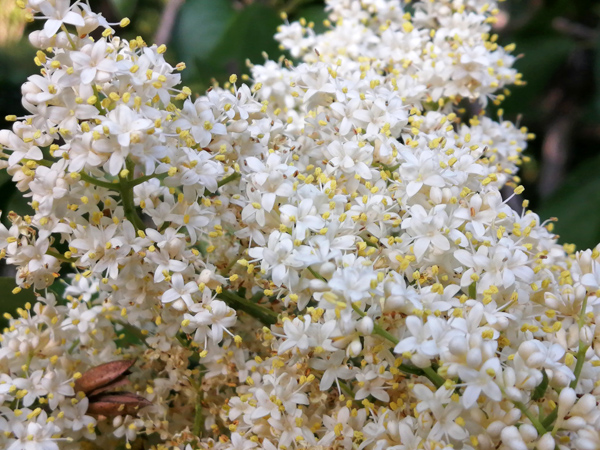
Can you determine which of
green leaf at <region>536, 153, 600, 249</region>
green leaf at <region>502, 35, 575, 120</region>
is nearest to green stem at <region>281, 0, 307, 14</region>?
green leaf at <region>502, 35, 575, 120</region>

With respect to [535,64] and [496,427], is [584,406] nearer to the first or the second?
[496,427]

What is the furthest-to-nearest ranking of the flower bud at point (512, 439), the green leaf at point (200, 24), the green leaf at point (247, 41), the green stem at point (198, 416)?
1. the green leaf at point (200, 24)
2. the green leaf at point (247, 41)
3. the green stem at point (198, 416)
4. the flower bud at point (512, 439)

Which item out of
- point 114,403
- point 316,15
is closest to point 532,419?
point 114,403

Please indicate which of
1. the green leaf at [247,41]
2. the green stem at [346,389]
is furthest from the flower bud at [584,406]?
the green leaf at [247,41]

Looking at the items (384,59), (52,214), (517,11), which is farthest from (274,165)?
(517,11)

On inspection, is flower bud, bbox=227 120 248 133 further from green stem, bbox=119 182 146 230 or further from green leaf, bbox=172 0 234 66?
green leaf, bbox=172 0 234 66

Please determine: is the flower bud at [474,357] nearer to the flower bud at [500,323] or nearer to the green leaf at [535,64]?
the flower bud at [500,323]

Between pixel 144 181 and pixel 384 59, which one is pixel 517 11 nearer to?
pixel 384 59
